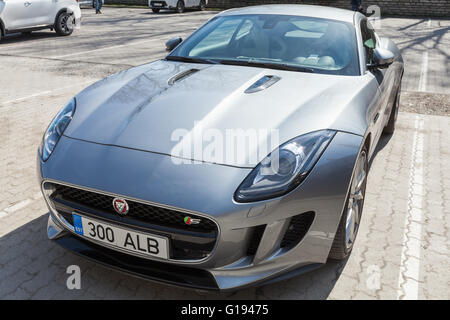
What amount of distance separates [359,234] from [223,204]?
1.49m

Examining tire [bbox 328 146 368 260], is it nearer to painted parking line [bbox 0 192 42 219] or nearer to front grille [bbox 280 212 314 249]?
front grille [bbox 280 212 314 249]

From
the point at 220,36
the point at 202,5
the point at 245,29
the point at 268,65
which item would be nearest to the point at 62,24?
the point at 220,36

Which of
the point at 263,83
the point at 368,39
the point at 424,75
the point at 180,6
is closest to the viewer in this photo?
the point at 263,83

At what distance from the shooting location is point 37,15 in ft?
38.5

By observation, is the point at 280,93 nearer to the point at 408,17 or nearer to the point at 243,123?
the point at 243,123

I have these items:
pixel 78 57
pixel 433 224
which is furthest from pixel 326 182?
pixel 78 57

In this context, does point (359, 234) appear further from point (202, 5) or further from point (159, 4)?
point (202, 5)

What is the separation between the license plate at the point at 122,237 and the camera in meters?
2.07

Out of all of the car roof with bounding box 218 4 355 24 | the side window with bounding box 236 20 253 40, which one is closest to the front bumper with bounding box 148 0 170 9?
the car roof with bounding box 218 4 355 24

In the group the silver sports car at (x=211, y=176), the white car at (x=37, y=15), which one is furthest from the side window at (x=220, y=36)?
the white car at (x=37, y=15)

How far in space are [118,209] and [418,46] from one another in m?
11.5

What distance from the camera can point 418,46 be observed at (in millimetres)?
11547

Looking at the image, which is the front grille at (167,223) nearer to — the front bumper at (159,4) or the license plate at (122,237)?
the license plate at (122,237)

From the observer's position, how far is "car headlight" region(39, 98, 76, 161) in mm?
2471
